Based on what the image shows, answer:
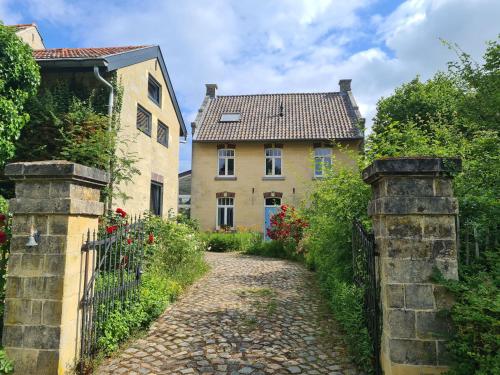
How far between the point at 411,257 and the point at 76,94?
9.99 meters

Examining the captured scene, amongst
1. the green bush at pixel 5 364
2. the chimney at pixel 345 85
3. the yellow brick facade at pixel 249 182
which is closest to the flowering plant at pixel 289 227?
the yellow brick facade at pixel 249 182

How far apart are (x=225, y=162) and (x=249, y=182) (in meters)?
1.79

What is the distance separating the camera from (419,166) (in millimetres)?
3145

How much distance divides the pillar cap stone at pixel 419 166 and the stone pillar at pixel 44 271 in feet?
9.98

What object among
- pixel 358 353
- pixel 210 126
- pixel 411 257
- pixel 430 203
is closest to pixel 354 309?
pixel 358 353

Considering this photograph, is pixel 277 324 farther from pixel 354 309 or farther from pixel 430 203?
pixel 430 203

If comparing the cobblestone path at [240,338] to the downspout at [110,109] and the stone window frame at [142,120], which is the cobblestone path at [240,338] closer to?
the downspout at [110,109]

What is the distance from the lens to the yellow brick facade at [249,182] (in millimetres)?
18922

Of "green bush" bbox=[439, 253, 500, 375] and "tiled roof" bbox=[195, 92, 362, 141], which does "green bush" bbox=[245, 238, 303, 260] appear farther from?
"green bush" bbox=[439, 253, 500, 375]

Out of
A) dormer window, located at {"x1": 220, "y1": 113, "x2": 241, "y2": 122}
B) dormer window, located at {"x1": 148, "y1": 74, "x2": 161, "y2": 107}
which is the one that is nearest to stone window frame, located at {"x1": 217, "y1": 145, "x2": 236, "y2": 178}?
dormer window, located at {"x1": 220, "y1": 113, "x2": 241, "y2": 122}

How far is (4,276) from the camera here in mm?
3873

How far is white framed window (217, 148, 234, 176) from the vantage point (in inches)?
770

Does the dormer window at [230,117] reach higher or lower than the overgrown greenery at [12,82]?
higher

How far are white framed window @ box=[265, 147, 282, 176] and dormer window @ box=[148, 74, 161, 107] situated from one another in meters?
7.08
